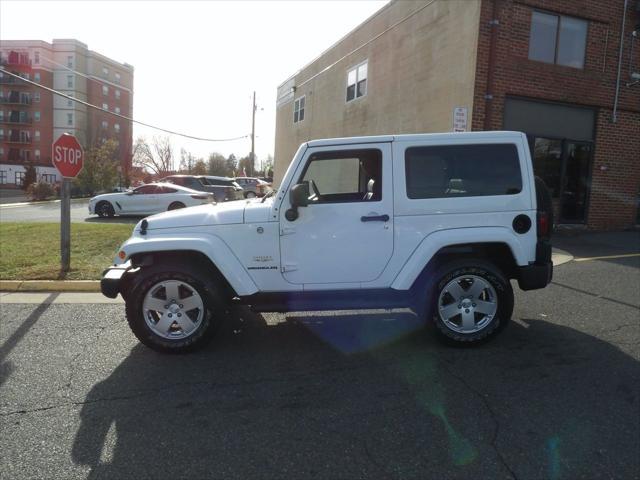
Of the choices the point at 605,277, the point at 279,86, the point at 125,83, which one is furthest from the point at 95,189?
the point at 125,83

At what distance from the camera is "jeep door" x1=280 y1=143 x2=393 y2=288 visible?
4.21 meters

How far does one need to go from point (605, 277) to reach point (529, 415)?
504 cm

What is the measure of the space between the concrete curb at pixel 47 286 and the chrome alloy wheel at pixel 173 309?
2.95 metres

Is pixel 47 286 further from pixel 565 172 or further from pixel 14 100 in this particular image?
pixel 14 100

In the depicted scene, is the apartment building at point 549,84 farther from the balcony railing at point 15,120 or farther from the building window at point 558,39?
the balcony railing at point 15,120

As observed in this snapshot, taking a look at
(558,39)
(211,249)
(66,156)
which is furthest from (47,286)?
(558,39)

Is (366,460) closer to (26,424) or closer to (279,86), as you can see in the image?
(26,424)

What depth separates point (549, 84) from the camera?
11.5 meters

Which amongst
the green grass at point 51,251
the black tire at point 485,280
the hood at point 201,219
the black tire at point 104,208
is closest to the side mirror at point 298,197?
the hood at point 201,219

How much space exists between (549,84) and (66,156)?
422 inches

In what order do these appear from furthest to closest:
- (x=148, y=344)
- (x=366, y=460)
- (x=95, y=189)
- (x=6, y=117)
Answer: (x=6, y=117)
(x=95, y=189)
(x=148, y=344)
(x=366, y=460)

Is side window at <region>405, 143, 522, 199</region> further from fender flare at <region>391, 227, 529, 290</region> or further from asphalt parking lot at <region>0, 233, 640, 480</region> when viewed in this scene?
asphalt parking lot at <region>0, 233, 640, 480</region>

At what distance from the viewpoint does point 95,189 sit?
3778 cm

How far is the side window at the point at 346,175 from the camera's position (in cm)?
433
